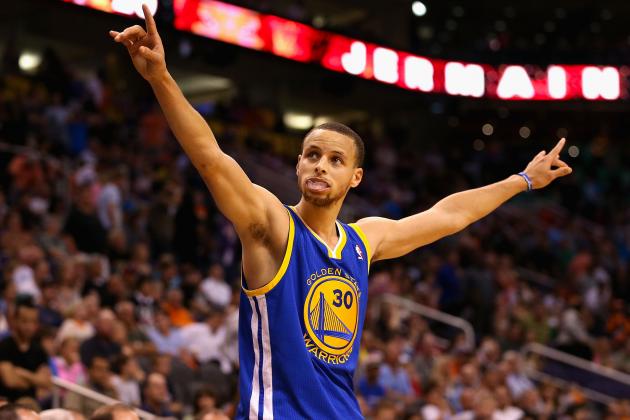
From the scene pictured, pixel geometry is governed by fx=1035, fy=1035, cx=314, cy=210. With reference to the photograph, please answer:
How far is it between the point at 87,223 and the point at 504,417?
17.0 feet

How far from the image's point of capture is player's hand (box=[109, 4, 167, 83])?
3.54 metres

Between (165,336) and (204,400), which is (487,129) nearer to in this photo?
(165,336)

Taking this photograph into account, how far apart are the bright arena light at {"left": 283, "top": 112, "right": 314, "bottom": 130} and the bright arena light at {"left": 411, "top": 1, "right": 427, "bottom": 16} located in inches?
147

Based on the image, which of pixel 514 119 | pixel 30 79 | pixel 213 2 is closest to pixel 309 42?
pixel 213 2

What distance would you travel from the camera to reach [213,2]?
47.2 feet

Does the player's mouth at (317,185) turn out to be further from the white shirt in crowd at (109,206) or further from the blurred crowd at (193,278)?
the white shirt in crowd at (109,206)

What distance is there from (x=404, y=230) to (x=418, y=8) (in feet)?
66.0

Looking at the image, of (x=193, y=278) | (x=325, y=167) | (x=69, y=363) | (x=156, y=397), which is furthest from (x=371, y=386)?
(x=325, y=167)

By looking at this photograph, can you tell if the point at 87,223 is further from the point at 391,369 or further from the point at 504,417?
the point at 504,417

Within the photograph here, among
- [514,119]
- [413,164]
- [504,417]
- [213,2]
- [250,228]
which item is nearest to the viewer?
[250,228]

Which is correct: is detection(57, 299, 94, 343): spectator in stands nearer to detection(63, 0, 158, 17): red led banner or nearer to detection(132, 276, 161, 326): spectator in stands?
detection(132, 276, 161, 326): spectator in stands

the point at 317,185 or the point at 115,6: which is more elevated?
the point at 115,6

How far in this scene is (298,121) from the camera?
83.4 ft

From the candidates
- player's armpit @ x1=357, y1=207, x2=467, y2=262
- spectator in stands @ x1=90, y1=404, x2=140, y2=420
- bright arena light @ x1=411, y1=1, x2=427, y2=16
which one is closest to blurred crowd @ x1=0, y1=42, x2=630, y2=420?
spectator in stands @ x1=90, y1=404, x2=140, y2=420
